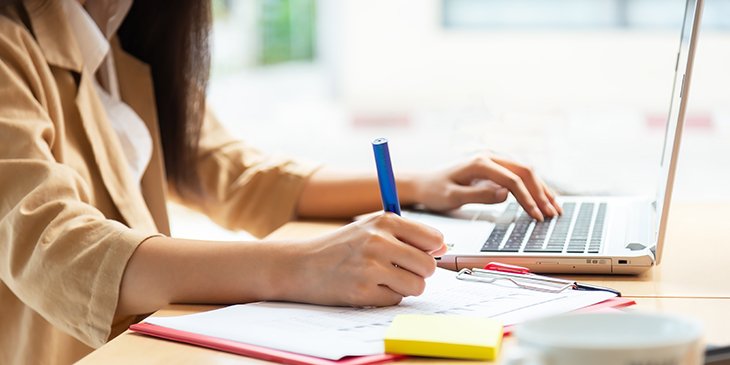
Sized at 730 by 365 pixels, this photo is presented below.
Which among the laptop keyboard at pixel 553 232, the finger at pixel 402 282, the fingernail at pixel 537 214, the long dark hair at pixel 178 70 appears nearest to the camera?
the finger at pixel 402 282

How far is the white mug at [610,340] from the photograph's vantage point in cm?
31

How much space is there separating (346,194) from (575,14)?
15.0 feet

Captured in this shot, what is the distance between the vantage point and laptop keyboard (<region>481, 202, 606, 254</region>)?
2.35ft

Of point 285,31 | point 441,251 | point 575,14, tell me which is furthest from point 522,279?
point 285,31

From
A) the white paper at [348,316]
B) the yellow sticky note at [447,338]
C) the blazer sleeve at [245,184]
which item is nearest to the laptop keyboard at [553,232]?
the white paper at [348,316]

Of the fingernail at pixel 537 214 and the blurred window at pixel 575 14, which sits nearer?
the fingernail at pixel 537 214

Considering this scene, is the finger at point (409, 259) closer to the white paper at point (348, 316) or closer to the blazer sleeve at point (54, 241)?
the white paper at point (348, 316)

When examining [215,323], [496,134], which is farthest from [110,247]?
[496,134]

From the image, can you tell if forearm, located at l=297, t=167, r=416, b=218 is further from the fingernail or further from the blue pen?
the blue pen

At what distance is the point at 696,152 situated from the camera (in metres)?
3.95

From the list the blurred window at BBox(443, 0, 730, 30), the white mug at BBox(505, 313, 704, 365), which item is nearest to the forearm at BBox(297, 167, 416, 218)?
the white mug at BBox(505, 313, 704, 365)

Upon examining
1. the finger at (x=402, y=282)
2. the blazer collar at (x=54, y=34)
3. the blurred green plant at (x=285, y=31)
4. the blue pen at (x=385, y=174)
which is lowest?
the finger at (x=402, y=282)

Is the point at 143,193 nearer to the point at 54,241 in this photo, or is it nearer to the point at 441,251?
the point at 54,241

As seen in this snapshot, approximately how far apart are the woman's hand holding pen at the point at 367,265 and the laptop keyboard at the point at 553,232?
6.3 inches
